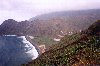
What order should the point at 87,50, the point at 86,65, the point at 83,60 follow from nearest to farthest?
1. the point at 86,65
2. the point at 83,60
3. the point at 87,50

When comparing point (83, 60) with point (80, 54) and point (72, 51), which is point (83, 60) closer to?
point (80, 54)

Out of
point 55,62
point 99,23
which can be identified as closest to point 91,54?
point 55,62

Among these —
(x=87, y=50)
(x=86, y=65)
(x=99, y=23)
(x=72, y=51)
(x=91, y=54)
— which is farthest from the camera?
(x=99, y=23)

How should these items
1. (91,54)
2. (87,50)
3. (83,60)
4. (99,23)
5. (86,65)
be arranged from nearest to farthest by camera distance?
(86,65)
(83,60)
(91,54)
(87,50)
(99,23)

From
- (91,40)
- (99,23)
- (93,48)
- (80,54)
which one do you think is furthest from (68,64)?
(99,23)

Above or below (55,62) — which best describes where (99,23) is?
above

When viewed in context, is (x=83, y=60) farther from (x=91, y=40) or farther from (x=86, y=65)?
(x=91, y=40)

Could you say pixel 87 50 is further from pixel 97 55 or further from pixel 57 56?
pixel 57 56

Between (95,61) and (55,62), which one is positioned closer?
(95,61)

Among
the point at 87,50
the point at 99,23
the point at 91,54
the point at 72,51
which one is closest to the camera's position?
the point at 91,54
